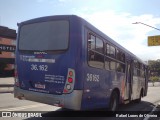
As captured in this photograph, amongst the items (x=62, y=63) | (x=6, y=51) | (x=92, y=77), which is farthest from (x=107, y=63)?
(x=6, y=51)

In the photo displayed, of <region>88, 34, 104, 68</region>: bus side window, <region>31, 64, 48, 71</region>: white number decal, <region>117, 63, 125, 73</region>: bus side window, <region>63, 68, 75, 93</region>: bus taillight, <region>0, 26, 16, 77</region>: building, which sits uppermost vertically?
<region>0, 26, 16, 77</region>: building

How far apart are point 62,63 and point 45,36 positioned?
3.68ft

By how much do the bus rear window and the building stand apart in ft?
184

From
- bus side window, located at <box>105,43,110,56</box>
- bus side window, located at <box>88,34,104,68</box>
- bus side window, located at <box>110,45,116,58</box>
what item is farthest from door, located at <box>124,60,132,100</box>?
bus side window, located at <box>88,34,104,68</box>

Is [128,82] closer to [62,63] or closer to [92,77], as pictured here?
[92,77]

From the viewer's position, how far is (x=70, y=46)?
853 centimetres

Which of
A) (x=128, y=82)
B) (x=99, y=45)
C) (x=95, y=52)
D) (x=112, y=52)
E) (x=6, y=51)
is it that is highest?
(x=6, y=51)

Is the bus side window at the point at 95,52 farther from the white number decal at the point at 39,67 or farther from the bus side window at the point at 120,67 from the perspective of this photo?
the bus side window at the point at 120,67

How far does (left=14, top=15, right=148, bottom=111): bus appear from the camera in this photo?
27.5 feet

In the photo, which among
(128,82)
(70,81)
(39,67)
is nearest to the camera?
(70,81)

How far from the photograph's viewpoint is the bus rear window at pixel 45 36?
8758 millimetres

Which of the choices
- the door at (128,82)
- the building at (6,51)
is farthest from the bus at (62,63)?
the building at (6,51)

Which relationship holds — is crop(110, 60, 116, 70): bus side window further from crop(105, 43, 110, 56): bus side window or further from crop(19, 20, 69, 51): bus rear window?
crop(19, 20, 69, 51): bus rear window

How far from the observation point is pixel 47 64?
882cm
